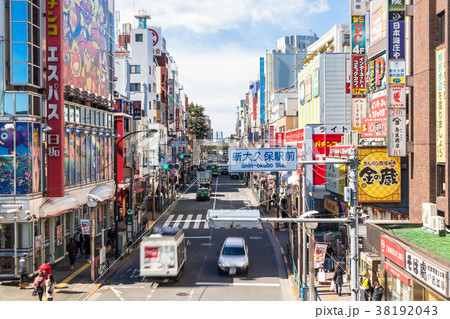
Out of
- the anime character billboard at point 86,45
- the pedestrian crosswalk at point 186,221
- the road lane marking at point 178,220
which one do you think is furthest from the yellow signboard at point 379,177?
the road lane marking at point 178,220

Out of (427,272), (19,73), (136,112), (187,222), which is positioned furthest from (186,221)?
(427,272)

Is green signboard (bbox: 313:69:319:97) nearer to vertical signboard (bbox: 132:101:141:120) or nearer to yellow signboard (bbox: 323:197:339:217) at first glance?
yellow signboard (bbox: 323:197:339:217)

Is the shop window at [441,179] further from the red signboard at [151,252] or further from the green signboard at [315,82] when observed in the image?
the green signboard at [315,82]

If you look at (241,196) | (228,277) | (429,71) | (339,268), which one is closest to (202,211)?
(241,196)

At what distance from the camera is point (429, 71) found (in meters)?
21.1

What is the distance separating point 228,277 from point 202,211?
91.5 ft

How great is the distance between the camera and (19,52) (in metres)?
26.6

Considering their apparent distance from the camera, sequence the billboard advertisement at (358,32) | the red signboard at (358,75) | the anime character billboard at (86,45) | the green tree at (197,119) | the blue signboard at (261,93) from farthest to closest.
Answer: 1. the green tree at (197,119)
2. the blue signboard at (261,93)
3. the anime character billboard at (86,45)
4. the red signboard at (358,75)
5. the billboard advertisement at (358,32)

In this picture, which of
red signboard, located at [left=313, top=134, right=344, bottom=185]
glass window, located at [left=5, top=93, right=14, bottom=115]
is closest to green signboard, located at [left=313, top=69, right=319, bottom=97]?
red signboard, located at [left=313, top=134, right=344, bottom=185]

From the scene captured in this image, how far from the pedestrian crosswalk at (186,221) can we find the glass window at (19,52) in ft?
72.2

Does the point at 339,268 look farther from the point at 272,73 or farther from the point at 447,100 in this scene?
the point at 272,73

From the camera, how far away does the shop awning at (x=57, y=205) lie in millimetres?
27625

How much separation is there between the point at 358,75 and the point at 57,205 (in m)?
20.1

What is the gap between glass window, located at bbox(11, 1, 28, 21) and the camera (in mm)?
26547
